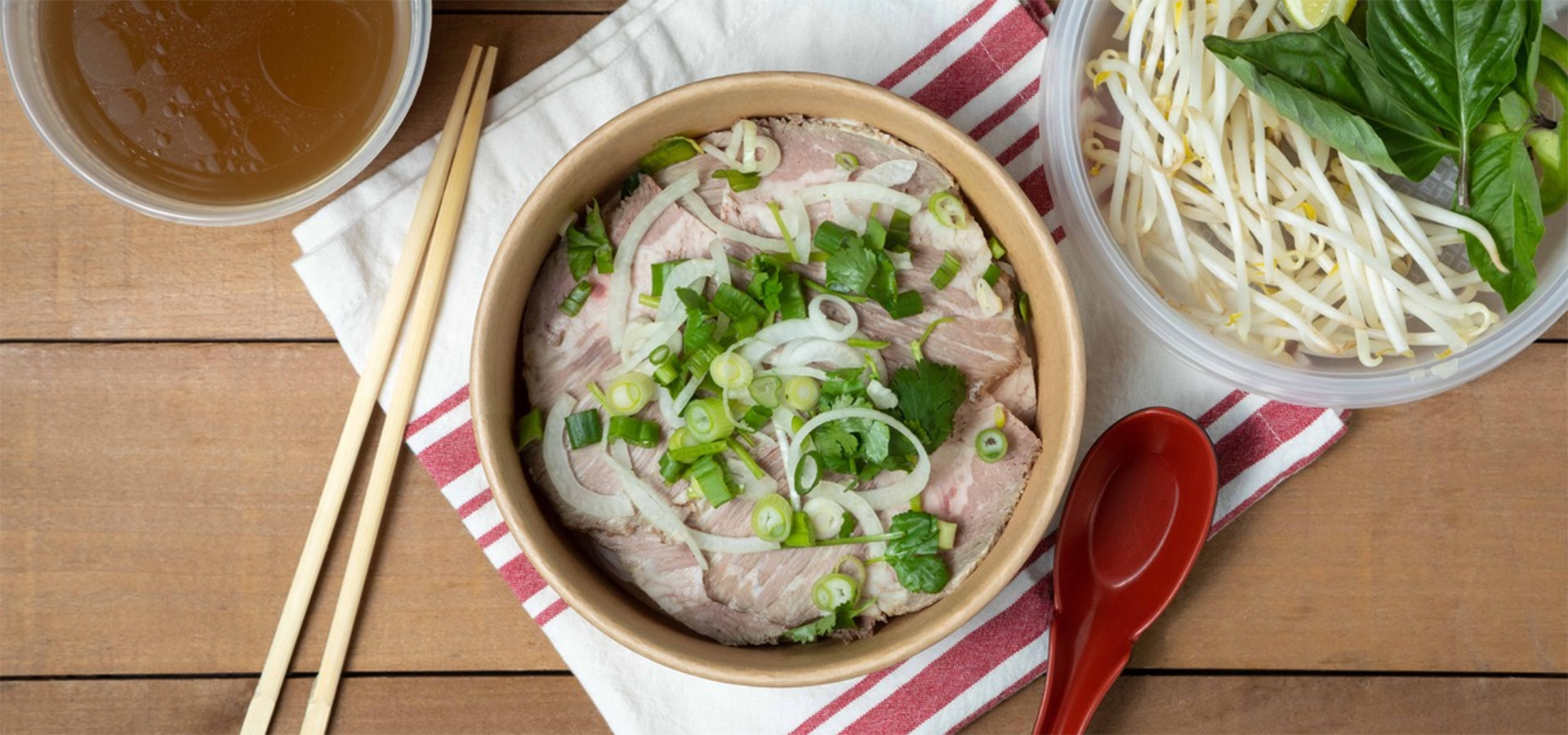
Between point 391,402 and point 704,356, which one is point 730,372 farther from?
point 391,402

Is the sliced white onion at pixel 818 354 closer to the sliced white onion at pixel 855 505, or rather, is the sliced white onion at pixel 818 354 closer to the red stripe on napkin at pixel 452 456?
the sliced white onion at pixel 855 505

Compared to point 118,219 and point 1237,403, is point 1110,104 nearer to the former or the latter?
point 1237,403

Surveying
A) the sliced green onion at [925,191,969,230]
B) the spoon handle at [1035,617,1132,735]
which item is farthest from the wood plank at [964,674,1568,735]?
the sliced green onion at [925,191,969,230]

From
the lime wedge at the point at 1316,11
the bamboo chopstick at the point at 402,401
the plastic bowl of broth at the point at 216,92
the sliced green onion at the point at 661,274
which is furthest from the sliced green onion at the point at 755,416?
the lime wedge at the point at 1316,11

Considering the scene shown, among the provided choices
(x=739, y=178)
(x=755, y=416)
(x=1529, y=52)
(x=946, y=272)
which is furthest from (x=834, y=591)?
(x=1529, y=52)

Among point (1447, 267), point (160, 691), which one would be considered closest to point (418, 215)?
point (160, 691)

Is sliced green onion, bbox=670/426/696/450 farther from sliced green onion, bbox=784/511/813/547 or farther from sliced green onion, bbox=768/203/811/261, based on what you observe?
sliced green onion, bbox=768/203/811/261
